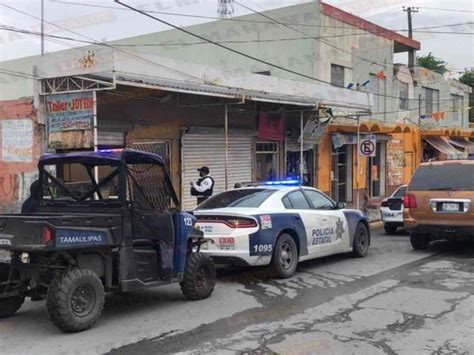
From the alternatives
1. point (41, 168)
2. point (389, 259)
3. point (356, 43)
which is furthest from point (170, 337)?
point (356, 43)

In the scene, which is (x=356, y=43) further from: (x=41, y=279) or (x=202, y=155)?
(x=41, y=279)

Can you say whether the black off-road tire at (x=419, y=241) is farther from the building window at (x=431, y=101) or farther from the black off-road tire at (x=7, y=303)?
the building window at (x=431, y=101)

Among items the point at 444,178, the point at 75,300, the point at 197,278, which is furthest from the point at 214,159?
the point at 75,300

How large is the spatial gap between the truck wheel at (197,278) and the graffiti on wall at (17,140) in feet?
21.0

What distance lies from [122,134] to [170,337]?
850 cm

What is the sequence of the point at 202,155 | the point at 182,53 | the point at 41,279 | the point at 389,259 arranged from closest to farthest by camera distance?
the point at 41,279 < the point at 389,259 < the point at 202,155 < the point at 182,53

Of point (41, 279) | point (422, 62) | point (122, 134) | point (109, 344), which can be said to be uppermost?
point (422, 62)

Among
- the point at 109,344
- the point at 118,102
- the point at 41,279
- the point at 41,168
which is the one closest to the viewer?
the point at 109,344

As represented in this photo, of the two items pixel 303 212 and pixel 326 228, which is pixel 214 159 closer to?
pixel 326 228

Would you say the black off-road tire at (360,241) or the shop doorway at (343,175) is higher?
the shop doorway at (343,175)

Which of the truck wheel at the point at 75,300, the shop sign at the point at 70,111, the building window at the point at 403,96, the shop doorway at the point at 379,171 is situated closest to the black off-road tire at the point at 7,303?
the truck wheel at the point at 75,300

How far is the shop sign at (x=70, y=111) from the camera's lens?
1126 centimetres

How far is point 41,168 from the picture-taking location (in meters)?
7.42

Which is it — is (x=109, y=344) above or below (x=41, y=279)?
below
